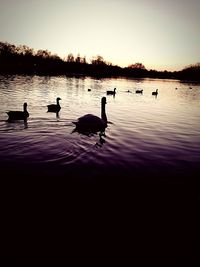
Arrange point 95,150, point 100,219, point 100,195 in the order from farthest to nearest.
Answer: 1. point 95,150
2. point 100,195
3. point 100,219

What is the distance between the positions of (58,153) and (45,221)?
4819 millimetres

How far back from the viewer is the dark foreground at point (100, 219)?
190 inches

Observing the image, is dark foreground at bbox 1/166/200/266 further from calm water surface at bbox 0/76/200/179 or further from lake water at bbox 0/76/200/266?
calm water surface at bbox 0/76/200/179

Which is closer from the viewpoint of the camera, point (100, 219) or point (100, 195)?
point (100, 219)

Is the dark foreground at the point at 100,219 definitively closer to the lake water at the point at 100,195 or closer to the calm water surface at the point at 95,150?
the lake water at the point at 100,195

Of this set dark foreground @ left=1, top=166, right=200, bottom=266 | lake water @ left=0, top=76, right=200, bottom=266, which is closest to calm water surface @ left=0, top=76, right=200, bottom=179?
lake water @ left=0, top=76, right=200, bottom=266

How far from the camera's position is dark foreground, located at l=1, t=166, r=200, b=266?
482cm

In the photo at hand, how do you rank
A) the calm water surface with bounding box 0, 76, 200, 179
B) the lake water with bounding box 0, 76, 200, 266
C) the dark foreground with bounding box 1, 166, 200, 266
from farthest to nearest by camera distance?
the calm water surface with bounding box 0, 76, 200, 179
the lake water with bounding box 0, 76, 200, 266
the dark foreground with bounding box 1, 166, 200, 266

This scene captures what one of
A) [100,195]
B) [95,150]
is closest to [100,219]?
[100,195]

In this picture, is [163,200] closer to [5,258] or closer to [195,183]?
[195,183]

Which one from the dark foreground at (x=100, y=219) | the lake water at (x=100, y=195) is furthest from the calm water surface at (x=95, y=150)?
the dark foreground at (x=100, y=219)

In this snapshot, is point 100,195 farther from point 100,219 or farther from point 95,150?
point 95,150

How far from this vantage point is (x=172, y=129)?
57.2 feet

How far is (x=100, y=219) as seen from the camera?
599 cm
